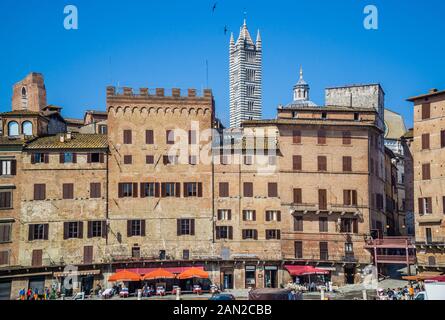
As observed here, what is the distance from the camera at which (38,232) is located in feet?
174

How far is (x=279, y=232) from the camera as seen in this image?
5522 centimetres

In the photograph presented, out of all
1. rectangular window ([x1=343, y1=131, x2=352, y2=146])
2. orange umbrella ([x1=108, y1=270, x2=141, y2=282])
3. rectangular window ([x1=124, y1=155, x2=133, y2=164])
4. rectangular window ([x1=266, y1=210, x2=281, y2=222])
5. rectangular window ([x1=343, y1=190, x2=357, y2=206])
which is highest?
rectangular window ([x1=343, y1=131, x2=352, y2=146])

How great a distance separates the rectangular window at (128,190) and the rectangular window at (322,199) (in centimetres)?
1644

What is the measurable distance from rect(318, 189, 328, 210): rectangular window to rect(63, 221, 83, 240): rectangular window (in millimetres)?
21247

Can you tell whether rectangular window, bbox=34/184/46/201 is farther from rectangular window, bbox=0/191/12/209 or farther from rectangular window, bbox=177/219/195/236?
rectangular window, bbox=177/219/195/236

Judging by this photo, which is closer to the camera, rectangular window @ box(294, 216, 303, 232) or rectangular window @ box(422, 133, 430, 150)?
rectangular window @ box(422, 133, 430, 150)

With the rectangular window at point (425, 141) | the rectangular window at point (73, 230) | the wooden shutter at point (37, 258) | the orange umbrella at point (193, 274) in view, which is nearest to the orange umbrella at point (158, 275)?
the orange umbrella at point (193, 274)

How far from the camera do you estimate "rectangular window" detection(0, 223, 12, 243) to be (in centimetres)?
5242

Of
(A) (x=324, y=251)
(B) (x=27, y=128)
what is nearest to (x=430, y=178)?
(A) (x=324, y=251)

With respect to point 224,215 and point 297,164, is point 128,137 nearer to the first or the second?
point 224,215

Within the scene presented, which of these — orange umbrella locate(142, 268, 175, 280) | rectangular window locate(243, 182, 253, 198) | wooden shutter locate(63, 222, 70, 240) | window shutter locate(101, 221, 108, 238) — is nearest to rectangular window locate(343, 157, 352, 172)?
rectangular window locate(243, 182, 253, 198)

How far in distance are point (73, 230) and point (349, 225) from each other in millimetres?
24494

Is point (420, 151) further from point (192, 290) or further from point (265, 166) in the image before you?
point (192, 290)
